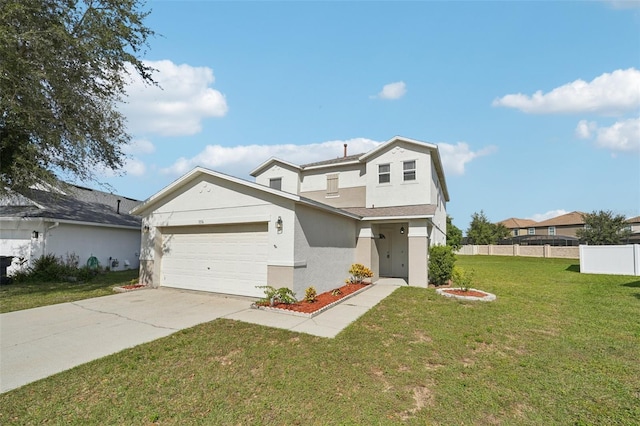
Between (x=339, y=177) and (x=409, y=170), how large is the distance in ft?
12.6

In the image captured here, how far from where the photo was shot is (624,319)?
7.88 meters

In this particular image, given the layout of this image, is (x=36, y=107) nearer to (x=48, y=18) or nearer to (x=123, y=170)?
(x=48, y=18)

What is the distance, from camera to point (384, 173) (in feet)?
49.9

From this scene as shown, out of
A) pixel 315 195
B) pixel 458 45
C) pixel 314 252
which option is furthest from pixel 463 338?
pixel 315 195

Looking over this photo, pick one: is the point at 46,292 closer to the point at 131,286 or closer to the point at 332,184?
the point at 131,286

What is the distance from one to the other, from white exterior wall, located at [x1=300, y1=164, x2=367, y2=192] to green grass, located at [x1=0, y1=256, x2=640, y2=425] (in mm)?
9923

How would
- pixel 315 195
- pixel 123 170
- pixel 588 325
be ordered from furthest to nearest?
pixel 315 195 → pixel 123 170 → pixel 588 325

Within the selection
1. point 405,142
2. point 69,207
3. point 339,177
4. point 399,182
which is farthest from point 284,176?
point 69,207

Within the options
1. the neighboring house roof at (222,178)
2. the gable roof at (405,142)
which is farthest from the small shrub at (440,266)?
the gable roof at (405,142)

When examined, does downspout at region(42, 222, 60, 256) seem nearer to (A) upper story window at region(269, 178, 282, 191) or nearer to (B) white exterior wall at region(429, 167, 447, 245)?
(A) upper story window at region(269, 178, 282, 191)

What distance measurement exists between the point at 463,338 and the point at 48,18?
1635 cm

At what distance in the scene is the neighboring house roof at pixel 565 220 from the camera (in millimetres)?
44875

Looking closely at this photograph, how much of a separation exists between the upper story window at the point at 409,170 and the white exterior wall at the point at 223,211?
773cm

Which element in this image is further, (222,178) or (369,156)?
(369,156)
